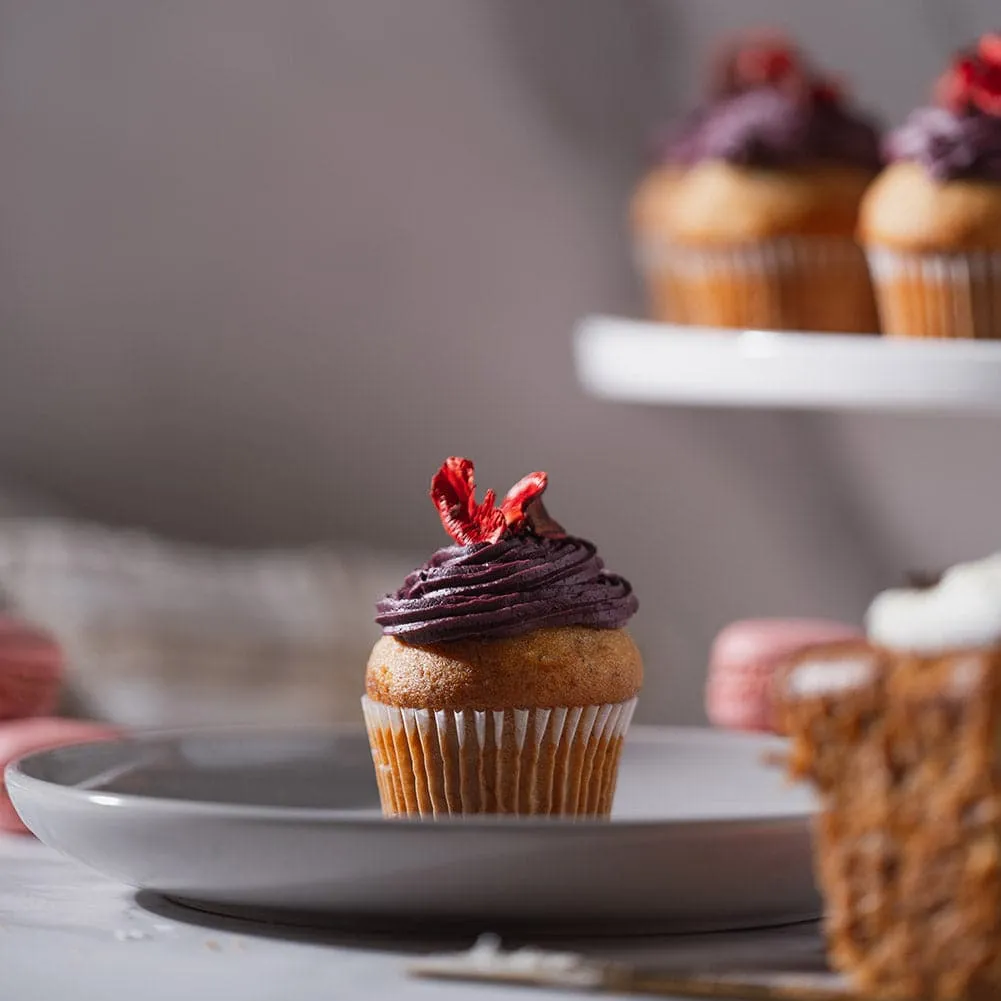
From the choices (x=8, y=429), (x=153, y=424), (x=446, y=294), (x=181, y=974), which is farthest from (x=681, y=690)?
(x=181, y=974)

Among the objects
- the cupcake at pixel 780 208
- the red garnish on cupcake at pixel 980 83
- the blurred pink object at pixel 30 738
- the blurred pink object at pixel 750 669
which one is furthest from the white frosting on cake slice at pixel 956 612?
the cupcake at pixel 780 208

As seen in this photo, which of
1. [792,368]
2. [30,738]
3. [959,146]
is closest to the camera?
[30,738]

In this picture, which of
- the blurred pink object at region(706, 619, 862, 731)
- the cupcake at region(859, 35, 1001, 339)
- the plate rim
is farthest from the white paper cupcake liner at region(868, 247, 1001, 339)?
the plate rim

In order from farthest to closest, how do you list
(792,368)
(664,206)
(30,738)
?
(664,206) → (792,368) → (30,738)

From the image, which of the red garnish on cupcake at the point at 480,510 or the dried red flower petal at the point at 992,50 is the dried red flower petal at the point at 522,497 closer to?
the red garnish on cupcake at the point at 480,510

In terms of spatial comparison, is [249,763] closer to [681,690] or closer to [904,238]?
[904,238]

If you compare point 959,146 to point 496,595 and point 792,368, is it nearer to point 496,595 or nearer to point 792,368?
point 792,368

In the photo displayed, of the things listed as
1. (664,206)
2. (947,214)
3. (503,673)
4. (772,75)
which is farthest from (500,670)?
(772,75)
